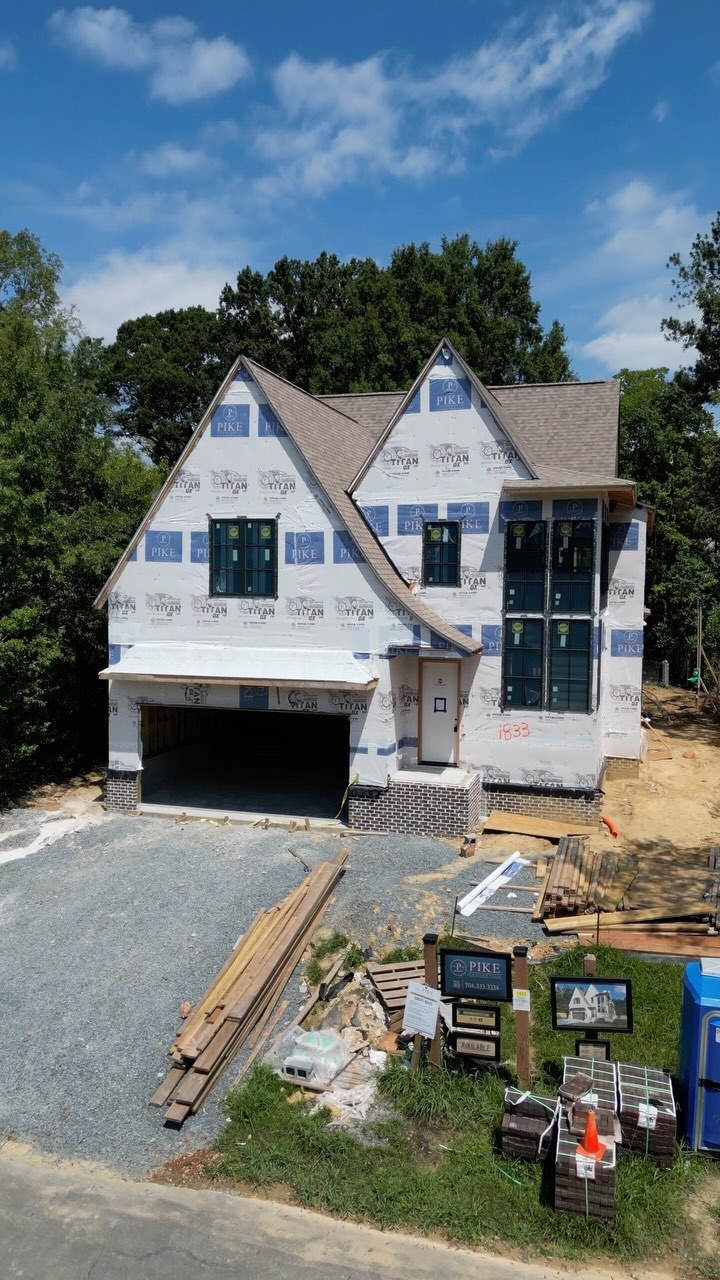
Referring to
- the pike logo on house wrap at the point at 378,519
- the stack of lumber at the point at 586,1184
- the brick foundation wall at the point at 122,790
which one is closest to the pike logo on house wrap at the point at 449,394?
the pike logo on house wrap at the point at 378,519

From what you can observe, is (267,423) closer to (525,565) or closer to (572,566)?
(525,565)

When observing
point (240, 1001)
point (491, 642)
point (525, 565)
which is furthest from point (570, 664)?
point (240, 1001)

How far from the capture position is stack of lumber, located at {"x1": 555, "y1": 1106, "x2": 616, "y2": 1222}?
7168mm

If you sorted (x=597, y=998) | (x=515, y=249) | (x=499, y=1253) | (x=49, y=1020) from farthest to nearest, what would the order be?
(x=515, y=249) → (x=49, y=1020) → (x=597, y=998) → (x=499, y=1253)

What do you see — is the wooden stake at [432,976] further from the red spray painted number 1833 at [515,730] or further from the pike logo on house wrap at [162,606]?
the pike logo on house wrap at [162,606]

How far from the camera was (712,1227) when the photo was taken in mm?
7195

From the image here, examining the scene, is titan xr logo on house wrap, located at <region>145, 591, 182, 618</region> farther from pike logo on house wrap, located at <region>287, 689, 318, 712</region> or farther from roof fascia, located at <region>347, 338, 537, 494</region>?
roof fascia, located at <region>347, 338, 537, 494</region>

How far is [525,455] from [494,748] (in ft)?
20.4

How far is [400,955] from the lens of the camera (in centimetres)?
1166

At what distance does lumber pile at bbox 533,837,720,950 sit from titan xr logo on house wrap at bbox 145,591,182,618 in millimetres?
9282

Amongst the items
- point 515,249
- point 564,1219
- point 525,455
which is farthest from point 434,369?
point 515,249

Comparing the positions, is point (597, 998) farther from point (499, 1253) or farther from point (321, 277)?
point (321, 277)

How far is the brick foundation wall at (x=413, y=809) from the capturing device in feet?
54.8

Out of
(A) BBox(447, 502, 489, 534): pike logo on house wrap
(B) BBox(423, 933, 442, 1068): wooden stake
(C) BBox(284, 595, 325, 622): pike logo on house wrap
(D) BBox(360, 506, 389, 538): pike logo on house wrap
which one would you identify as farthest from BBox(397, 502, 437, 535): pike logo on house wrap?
(B) BBox(423, 933, 442, 1068): wooden stake
